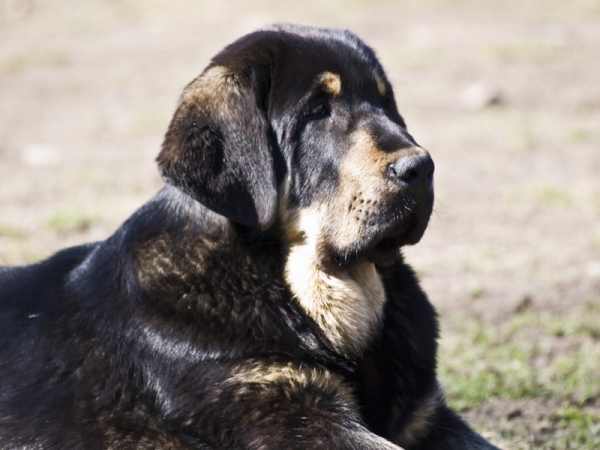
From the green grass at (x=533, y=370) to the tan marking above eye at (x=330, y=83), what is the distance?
2122 mm

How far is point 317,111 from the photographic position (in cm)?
383

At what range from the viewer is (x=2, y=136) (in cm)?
1198

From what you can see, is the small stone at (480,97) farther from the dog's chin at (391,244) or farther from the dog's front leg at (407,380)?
the dog's chin at (391,244)

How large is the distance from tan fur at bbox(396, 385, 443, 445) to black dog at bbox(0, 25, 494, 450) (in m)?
0.01

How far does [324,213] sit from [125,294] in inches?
36.7

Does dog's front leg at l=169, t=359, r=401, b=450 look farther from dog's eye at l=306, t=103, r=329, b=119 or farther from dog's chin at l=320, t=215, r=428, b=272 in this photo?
dog's eye at l=306, t=103, r=329, b=119

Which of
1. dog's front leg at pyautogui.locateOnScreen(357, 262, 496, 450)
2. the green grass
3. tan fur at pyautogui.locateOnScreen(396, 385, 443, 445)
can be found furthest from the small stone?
tan fur at pyautogui.locateOnScreen(396, 385, 443, 445)

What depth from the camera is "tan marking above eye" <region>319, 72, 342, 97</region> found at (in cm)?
382

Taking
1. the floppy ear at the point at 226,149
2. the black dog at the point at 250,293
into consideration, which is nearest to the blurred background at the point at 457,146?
the black dog at the point at 250,293

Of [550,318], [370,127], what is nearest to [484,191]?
[550,318]

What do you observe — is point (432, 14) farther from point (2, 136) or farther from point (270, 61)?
point (270, 61)

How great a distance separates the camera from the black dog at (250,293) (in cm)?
354

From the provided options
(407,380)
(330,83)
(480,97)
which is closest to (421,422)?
(407,380)

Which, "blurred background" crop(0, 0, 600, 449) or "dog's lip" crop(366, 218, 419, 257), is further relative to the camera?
"blurred background" crop(0, 0, 600, 449)
